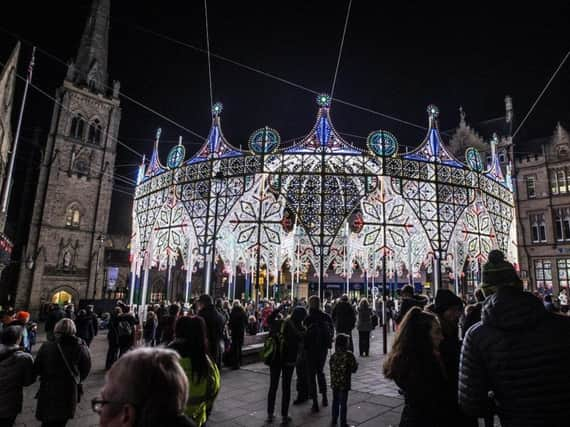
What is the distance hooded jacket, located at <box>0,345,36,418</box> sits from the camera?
3.61 metres

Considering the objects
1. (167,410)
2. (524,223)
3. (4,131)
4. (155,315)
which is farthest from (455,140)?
(167,410)

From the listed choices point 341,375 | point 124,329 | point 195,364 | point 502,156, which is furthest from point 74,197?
point 502,156

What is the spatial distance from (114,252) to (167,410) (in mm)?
41364

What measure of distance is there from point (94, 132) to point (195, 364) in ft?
130

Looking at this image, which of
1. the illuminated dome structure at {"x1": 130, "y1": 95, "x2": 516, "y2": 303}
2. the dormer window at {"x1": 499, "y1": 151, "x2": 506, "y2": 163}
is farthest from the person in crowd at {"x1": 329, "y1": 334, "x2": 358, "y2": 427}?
the dormer window at {"x1": 499, "y1": 151, "x2": 506, "y2": 163}

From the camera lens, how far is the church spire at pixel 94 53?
38.4 metres

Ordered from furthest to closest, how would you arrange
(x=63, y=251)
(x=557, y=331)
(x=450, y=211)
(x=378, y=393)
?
(x=63, y=251), (x=450, y=211), (x=378, y=393), (x=557, y=331)

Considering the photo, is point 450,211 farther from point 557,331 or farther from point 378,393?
point 557,331

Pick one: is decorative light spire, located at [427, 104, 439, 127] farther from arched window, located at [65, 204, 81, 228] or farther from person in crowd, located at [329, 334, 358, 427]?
arched window, located at [65, 204, 81, 228]

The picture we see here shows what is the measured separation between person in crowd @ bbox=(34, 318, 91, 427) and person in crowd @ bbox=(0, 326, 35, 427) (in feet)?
0.34

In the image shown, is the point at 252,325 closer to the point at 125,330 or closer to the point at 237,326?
the point at 237,326

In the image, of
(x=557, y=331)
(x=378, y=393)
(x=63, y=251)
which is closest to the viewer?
(x=557, y=331)

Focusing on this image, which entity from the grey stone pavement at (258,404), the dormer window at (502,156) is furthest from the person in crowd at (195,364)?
the dormer window at (502,156)

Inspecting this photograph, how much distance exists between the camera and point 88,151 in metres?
35.4
